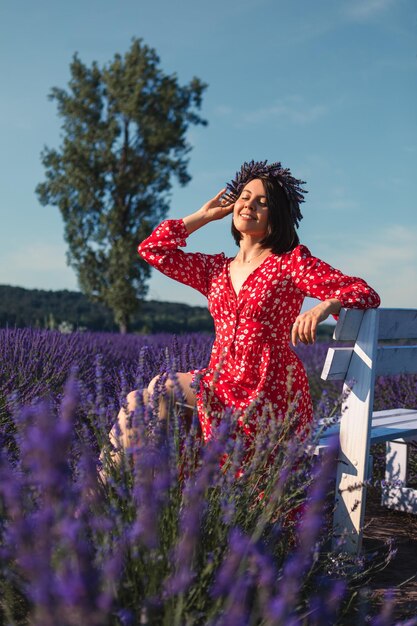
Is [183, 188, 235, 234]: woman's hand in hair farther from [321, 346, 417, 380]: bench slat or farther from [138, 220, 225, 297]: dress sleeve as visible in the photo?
[321, 346, 417, 380]: bench slat

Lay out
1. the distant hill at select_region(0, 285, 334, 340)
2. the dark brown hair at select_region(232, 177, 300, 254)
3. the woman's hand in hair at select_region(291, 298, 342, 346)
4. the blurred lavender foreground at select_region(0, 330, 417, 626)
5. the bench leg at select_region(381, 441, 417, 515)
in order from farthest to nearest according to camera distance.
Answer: the distant hill at select_region(0, 285, 334, 340), the bench leg at select_region(381, 441, 417, 515), the dark brown hair at select_region(232, 177, 300, 254), the woman's hand in hair at select_region(291, 298, 342, 346), the blurred lavender foreground at select_region(0, 330, 417, 626)

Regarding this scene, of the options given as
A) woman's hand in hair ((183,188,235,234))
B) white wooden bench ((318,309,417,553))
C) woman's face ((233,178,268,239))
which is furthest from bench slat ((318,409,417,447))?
woman's hand in hair ((183,188,235,234))

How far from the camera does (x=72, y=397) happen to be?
5.03 feet

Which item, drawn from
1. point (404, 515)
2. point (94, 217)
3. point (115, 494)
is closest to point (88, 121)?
point (94, 217)

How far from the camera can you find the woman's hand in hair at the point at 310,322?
2588 millimetres

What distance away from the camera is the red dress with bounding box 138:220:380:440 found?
9.14 feet

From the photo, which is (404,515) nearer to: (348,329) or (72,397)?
(348,329)

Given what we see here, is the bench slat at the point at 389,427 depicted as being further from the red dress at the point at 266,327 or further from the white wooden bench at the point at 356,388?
the red dress at the point at 266,327

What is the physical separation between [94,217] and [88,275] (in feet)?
6.13

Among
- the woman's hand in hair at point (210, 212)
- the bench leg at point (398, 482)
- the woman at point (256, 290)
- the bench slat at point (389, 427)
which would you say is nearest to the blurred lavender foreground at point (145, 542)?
the woman at point (256, 290)

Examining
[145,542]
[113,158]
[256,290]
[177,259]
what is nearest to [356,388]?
[256,290]

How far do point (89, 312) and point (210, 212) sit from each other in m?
18.1

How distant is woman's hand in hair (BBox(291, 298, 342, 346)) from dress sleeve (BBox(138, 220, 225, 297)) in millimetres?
733

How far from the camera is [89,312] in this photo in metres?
21.0
